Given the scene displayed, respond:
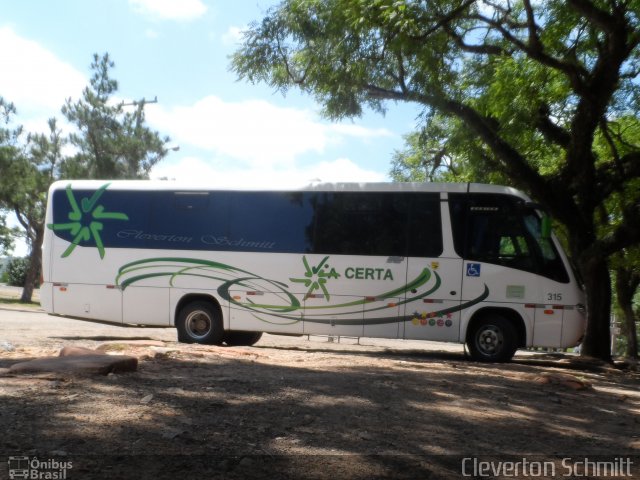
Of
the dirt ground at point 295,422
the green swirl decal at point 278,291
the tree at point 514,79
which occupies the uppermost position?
the tree at point 514,79

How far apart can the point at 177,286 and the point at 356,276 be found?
3436mm

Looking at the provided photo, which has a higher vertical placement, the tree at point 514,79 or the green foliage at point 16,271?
the tree at point 514,79

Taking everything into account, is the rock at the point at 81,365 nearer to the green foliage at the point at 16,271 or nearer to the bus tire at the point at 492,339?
the bus tire at the point at 492,339

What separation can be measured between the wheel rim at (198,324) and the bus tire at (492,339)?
4.85m

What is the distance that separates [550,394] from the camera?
812cm

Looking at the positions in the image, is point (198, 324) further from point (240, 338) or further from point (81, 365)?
point (81, 365)

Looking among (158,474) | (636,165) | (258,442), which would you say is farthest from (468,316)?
(158,474)

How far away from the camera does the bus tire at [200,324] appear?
13.6 meters

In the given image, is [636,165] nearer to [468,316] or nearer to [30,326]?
[468,316]

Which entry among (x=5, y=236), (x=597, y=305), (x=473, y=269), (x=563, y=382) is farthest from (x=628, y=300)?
(x=5, y=236)

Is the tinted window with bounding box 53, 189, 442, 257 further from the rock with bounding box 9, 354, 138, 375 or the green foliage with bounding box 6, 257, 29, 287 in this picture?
the green foliage with bounding box 6, 257, 29, 287

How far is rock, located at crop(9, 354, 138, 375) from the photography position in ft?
22.7

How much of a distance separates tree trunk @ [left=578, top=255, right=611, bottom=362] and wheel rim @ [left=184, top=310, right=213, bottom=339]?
702 cm

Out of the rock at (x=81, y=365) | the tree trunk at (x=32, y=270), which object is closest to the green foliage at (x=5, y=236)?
the tree trunk at (x=32, y=270)
